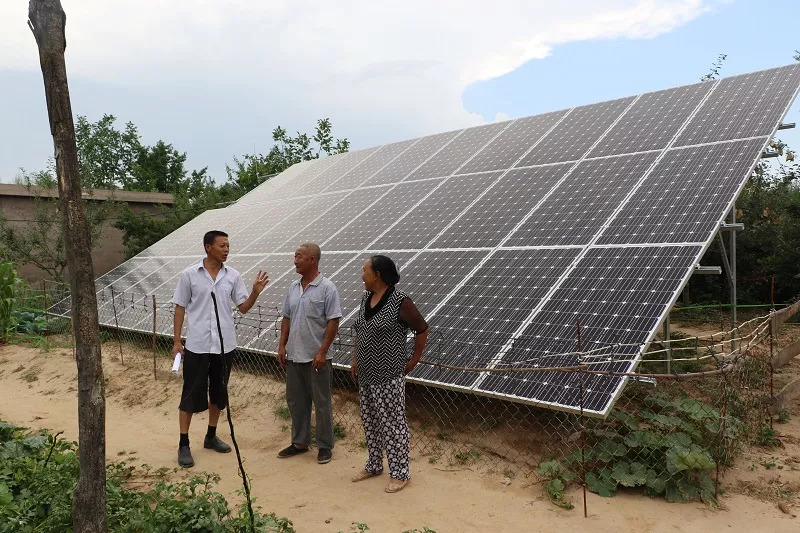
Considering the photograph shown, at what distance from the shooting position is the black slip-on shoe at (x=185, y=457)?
5.57 metres

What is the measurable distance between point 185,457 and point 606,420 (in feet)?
12.4

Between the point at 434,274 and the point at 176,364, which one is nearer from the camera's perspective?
the point at 176,364

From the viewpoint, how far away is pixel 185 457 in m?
5.62

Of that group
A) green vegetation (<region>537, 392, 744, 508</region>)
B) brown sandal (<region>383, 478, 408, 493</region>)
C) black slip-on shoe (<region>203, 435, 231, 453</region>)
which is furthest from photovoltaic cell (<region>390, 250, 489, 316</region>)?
black slip-on shoe (<region>203, 435, 231, 453</region>)

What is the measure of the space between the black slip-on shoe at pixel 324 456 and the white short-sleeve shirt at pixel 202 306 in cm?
126

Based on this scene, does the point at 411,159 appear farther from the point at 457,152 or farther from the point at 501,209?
the point at 501,209

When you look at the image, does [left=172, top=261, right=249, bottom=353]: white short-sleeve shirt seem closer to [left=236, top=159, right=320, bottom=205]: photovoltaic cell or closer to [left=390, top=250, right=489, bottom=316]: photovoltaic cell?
[left=390, top=250, right=489, bottom=316]: photovoltaic cell

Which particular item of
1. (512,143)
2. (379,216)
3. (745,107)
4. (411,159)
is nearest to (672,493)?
(745,107)

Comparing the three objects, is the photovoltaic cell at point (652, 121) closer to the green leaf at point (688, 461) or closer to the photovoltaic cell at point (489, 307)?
the photovoltaic cell at point (489, 307)

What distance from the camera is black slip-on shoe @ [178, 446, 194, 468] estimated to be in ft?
18.3

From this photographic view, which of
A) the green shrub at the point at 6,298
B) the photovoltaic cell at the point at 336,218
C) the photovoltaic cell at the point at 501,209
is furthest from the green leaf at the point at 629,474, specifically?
the green shrub at the point at 6,298

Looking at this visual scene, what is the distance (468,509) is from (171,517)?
6.84 feet

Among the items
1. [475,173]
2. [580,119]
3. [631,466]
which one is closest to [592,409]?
[631,466]

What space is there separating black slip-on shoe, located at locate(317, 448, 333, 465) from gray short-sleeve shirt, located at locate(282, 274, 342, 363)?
0.85m
